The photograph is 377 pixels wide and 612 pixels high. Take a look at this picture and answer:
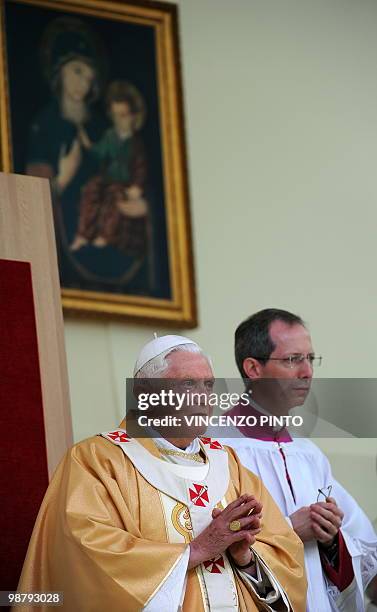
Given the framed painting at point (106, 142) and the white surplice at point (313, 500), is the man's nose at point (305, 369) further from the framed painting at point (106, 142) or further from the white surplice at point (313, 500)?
the framed painting at point (106, 142)

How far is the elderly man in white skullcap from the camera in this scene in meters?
5.29

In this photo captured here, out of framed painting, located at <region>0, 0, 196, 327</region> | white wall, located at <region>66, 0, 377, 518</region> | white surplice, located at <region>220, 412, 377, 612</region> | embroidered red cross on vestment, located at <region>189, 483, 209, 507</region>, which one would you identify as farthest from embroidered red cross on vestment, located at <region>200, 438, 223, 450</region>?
white wall, located at <region>66, 0, 377, 518</region>

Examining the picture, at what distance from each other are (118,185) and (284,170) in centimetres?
126

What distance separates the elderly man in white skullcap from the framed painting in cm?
295

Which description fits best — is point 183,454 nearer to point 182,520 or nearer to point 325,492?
point 182,520

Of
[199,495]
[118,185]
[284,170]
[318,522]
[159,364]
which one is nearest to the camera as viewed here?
[199,495]

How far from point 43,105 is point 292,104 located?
1.88m

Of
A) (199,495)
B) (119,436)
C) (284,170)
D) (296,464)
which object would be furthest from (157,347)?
(284,170)

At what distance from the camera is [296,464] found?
6.86 metres

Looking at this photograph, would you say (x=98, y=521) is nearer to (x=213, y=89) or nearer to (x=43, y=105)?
(x=43, y=105)

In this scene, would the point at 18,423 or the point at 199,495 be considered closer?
the point at 199,495

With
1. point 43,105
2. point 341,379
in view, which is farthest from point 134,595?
point 43,105

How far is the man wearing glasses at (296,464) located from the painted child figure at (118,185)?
220cm
